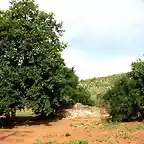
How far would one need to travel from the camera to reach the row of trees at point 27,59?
23.9m

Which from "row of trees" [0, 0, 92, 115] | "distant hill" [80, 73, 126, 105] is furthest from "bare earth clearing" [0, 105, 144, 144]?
"distant hill" [80, 73, 126, 105]

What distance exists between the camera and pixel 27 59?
24641 mm

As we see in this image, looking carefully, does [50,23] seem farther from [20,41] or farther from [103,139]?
[103,139]

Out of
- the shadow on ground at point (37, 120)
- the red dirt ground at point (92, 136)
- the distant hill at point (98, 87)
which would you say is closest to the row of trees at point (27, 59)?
the shadow on ground at point (37, 120)

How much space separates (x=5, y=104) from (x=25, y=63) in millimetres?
3369

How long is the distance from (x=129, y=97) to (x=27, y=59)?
794 centimetres

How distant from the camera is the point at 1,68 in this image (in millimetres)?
23969

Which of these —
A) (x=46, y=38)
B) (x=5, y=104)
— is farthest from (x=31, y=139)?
(x=46, y=38)

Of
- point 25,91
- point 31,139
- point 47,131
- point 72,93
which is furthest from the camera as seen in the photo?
point 72,93

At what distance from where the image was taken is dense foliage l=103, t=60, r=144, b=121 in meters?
21.5

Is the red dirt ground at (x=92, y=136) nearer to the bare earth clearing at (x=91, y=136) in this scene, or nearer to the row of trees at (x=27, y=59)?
the bare earth clearing at (x=91, y=136)

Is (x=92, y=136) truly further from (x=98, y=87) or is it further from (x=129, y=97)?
(x=98, y=87)

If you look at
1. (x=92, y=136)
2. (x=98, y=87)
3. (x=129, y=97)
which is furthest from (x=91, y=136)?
(x=98, y=87)

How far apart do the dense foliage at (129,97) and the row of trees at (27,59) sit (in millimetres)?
5156
